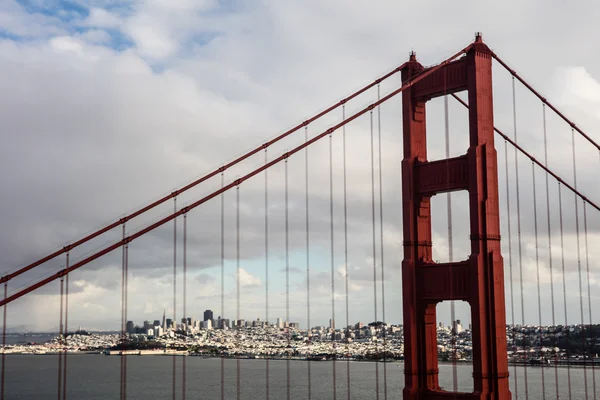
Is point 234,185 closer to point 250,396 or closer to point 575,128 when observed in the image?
point 575,128

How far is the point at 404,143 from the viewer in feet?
95.9

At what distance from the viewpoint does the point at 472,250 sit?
2705 centimetres

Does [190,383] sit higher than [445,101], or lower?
lower

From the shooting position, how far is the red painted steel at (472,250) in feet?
87.6

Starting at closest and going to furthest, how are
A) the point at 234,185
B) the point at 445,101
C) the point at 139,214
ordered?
the point at 139,214
the point at 234,185
the point at 445,101

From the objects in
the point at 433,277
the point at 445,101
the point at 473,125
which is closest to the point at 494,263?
the point at 433,277

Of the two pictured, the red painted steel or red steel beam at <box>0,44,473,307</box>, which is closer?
red steel beam at <box>0,44,473,307</box>

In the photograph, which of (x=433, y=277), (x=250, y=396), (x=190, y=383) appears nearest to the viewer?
(x=433, y=277)

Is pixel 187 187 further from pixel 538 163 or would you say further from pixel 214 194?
pixel 538 163

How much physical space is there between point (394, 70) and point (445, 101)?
2220mm

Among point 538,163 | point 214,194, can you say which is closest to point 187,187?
point 214,194

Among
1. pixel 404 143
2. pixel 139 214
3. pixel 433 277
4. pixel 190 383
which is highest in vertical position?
pixel 404 143

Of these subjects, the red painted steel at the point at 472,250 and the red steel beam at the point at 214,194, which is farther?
the red painted steel at the point at 472,250

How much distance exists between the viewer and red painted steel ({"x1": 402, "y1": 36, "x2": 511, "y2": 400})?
87.6ft
